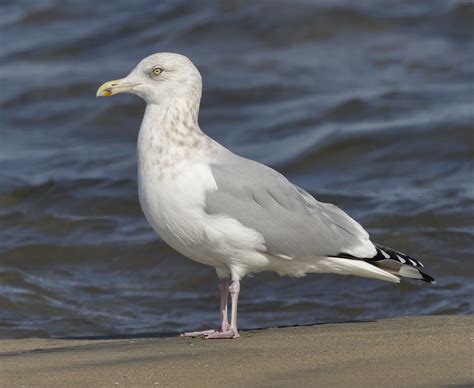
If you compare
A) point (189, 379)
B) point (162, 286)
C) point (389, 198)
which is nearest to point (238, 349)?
point (189, 379)

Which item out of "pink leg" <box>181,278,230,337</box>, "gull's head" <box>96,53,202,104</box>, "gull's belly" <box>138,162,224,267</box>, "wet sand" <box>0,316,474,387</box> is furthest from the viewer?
"gull's head" <box>96,53,202,104</box>

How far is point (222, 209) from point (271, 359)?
1.07m

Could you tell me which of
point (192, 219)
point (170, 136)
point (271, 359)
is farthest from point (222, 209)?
point (271, 359)

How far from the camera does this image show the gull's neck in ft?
18.6

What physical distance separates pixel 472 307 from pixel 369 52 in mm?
7091

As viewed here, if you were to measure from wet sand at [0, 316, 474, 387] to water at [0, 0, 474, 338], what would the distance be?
2.03 m

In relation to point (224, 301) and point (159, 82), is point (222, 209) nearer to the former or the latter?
point (224, 301)

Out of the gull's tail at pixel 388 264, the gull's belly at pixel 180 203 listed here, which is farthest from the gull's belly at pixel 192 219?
the gull's tail at pixel 388 264

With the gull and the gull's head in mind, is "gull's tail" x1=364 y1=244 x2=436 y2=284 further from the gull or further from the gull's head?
the gull's head

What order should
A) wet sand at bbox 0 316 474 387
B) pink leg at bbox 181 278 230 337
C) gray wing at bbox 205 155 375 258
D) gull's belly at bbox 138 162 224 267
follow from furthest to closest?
pink leg at bbox 181 278 230 337, gray wing at bbox 205 155 375 258, gull's belly at bbox 138 162 224 267, wet sand at bbox 0 316 474 387

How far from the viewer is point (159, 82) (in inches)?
231

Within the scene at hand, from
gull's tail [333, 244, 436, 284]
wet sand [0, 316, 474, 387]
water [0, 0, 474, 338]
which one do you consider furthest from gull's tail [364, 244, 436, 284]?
water [0, 0, 474, 338]

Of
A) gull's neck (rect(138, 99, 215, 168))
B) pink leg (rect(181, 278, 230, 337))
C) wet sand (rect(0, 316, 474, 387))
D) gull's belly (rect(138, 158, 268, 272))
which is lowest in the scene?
wet sand (rect(0, 316, 474, 387))

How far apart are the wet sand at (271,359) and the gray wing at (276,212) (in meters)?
0.43
